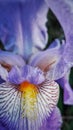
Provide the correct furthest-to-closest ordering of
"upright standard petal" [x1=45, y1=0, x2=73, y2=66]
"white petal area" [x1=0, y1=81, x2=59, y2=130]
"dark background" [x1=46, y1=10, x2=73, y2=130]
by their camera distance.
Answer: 1. "dark background" [x1=46, y1=10, x2=73, y2=130]
2. "white petal area" [x1=0, y1=81, x2=59, y2=130]
3. "upright standard petal" [x1=45, y1=0, x2=73, y2=66]

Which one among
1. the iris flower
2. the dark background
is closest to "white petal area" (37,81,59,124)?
the iris flower

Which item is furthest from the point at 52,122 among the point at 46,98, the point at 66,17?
the point at 66,17

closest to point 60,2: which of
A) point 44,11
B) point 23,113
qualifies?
point 44,11

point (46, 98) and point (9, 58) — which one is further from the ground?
point (9, 58)

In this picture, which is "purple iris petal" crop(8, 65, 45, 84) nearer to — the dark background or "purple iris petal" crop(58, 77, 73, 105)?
"purple iris petal" crop(58, 77, 73, 105)

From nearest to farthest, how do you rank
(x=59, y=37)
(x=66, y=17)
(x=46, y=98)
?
(x=66, y=17), (x=46, y=98), (x=59, y=37)

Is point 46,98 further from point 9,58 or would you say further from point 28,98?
point 9,58

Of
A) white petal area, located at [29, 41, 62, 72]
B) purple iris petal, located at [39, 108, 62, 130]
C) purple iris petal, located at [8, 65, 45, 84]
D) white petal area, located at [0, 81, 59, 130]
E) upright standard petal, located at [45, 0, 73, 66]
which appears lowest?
purple iris petal, located at [39, 108, 62, 130]
